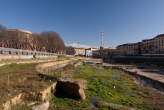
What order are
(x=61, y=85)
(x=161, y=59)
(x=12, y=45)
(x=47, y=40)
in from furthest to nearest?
(x=47, y=40), (x=12, y=45), (x=161, y=59), (x=61, y=85)

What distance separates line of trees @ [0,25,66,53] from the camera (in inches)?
2100

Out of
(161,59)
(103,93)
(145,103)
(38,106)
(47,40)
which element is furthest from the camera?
(47,40)

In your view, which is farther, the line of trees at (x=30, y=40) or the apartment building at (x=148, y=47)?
the apartment building at (x=148, y=47)

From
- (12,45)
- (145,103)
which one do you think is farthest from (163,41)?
(12,45)

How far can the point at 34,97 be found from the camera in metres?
6.91

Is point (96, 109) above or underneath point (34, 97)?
underneath

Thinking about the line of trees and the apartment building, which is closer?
the line of trees

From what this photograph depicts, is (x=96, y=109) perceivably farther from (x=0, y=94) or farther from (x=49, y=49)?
(x=49, y=49)

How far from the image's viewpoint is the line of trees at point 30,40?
53.3 m

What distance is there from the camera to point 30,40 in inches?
2655

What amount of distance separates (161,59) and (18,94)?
196 ft

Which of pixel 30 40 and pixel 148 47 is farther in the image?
pixel 148 47

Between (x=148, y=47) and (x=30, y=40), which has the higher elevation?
(x=30, y=40)

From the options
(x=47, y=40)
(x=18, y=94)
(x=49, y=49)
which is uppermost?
(x=47, y=40)
